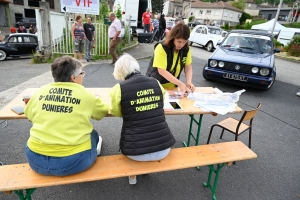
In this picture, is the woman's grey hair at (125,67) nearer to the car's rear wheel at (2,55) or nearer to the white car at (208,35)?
the car's rear wheel at (2,55)

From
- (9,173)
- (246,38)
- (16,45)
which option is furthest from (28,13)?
(9,173)

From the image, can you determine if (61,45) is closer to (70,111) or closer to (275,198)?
(70,111)

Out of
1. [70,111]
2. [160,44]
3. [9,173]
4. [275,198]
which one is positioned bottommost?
[275,198]

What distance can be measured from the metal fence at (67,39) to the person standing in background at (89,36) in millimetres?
391

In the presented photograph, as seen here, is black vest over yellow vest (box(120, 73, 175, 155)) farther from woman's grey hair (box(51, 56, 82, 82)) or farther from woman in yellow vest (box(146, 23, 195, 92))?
woman in yellow vest (box(146, 23, 195, 92))

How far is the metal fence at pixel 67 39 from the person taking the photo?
28.7 ft

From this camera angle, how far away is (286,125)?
4.44 metres

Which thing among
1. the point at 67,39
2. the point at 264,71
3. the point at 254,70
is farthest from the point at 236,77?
the point at 67,39

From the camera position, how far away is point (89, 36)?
8.48m

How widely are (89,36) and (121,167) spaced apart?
7.55 m

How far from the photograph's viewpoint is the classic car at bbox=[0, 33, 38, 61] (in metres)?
10.1

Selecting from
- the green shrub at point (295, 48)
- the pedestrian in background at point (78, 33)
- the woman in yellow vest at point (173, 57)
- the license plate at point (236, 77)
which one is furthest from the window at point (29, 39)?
the green shrub at point (295, 48)

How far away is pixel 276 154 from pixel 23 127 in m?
4.44

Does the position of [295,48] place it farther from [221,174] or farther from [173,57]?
[221,174]
